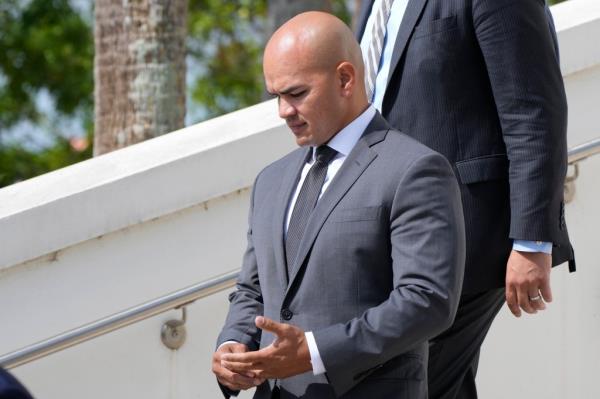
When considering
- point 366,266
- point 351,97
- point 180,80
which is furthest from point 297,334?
point 180,80

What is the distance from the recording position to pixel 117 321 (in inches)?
173

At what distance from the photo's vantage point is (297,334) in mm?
2914

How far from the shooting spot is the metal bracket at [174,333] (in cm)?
470

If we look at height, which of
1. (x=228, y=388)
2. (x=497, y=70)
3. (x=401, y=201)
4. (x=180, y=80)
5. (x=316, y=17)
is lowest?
(x=228, y=388)

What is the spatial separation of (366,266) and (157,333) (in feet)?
6.01

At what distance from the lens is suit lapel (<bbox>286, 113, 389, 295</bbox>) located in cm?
308

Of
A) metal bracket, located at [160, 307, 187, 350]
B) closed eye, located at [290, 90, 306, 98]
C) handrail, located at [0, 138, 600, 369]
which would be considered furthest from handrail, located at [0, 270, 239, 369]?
closed eye, located at [290, 90, 306, 98]

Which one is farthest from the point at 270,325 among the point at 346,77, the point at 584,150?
the point at 584,150

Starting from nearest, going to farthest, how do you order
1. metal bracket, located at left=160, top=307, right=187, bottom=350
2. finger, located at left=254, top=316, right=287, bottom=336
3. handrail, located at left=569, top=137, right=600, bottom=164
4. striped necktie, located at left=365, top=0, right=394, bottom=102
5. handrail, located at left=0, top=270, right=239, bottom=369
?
finger, located at left=254, top=316, right=287, bottom=336, striped necktie, located at left=365, top=0, right=394, bottom=102, handrail, located at left=0, top=270, right=239, bottom=369, metal bracket, located at left=160, top=307, right=187, bottom=350, handrail, located at left=569, top=137, right=600, bottom=164

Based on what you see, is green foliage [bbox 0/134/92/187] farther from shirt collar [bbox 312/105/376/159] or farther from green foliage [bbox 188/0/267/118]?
shirt collar [bbox 312/105/376/159]

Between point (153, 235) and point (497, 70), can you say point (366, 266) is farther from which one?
point (153, 235)

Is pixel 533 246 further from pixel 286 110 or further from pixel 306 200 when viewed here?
pixel 286 110

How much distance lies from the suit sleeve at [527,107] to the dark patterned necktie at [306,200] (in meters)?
0.54

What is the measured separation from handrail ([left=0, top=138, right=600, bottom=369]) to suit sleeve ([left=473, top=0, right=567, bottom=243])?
1.46m
